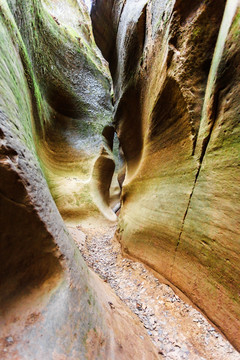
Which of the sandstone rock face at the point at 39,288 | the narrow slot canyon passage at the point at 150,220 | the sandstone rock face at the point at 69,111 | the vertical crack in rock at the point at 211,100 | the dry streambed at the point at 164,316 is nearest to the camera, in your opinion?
the sandstone rock face at the point at 39,288

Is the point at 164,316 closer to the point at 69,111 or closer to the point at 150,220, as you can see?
the point at 150,220

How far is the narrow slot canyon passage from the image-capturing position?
115cm

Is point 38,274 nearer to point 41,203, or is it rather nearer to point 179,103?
point 41,203

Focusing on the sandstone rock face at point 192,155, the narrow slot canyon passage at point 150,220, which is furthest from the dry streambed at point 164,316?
the sandstone rock face at point 192,155

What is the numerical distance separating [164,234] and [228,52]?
8.20 ft

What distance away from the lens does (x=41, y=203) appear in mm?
1300

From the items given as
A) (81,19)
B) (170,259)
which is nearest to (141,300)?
(170,259)

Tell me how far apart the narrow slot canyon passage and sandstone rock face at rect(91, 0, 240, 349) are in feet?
0.05

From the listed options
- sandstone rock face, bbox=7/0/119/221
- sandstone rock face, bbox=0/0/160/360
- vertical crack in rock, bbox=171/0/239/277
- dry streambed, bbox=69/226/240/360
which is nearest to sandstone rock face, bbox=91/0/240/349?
vertical crack in rock, bbox=171/0/239/277

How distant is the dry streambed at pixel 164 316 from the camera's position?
4.98 ft

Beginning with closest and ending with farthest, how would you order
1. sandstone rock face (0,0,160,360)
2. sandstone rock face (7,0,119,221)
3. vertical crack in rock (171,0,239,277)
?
sandstone rock face (0,0,160,360), vertical crack in rock (171,0,239,277), sandstone rock face (7,0,119,221)

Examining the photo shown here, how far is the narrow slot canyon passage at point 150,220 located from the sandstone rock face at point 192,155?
1cm

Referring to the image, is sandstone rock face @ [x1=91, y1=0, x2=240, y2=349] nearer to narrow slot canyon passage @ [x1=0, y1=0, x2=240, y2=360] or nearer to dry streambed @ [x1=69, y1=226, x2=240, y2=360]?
narrow slot canyon passage @ [x1=0, y1=0, x2=240, y2=360]

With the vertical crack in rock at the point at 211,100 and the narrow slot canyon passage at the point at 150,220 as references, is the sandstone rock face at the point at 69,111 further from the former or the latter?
the vertical crack in rock at the point at 211,100
